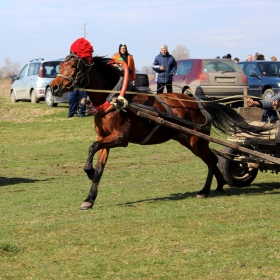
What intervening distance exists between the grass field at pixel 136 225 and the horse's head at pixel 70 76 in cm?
168

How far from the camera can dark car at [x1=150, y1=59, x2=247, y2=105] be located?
23.4 meters

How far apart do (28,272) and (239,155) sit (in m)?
5.27

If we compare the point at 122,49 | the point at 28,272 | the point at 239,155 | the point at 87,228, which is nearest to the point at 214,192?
the point at 239,155

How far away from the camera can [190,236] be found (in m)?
7.84

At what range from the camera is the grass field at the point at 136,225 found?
6.62m

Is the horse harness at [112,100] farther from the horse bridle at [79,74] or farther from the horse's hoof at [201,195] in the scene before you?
the horse's hoof at [201,195]

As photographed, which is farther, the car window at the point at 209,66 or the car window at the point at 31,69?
the car window at the point at 31,69

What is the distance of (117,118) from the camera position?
9.75 meters

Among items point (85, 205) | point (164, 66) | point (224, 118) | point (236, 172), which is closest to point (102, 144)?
point (85, 205)

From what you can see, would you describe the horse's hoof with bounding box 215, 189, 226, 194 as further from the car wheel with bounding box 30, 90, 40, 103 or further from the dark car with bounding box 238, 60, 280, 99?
the car wheel with bounding box 30, 90, 40, 103

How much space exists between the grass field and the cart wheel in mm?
156

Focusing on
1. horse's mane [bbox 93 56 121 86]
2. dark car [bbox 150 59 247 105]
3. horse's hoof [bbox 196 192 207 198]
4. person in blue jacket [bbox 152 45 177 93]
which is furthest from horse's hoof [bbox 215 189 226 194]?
dark car [bbox 150 59 247 105]

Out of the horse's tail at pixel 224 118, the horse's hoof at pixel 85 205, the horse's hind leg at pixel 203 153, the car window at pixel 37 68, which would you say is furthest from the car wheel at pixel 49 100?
the horse's hoof at pixel 85 205

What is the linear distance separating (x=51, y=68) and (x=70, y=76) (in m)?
A: 18.8
